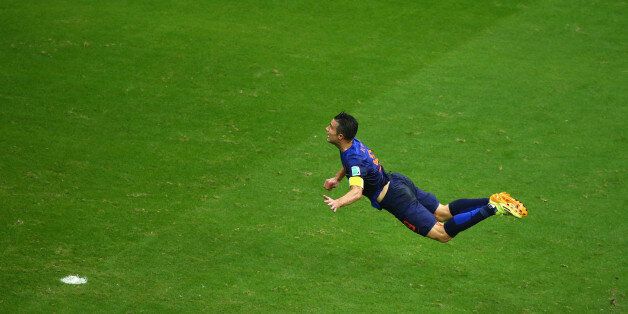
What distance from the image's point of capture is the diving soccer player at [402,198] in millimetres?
10867

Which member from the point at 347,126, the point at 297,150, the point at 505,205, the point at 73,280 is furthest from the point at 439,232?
the point at 73,280

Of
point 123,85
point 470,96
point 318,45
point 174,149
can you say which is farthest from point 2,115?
point 470,96

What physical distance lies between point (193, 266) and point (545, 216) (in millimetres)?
5373

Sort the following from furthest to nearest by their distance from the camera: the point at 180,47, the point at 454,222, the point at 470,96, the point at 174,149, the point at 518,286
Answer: the point at 180,47
the point at 470,96
the point at 174,149
the point at 518,286
the point at 454,222

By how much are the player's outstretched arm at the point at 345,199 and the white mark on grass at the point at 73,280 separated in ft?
11.8

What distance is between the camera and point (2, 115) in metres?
15.1

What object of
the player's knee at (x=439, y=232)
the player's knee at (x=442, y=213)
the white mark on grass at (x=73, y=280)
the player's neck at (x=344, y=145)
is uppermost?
the player's neck at (x=344, y=145)

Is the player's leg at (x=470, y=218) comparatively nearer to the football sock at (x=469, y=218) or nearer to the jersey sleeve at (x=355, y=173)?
the football sock at (x=469, y=218)

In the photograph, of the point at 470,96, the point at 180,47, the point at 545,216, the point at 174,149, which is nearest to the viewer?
the point at 545,216

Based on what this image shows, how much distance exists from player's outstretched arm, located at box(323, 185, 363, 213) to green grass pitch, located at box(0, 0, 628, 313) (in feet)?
5.50

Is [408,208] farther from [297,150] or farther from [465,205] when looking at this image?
[297,150]

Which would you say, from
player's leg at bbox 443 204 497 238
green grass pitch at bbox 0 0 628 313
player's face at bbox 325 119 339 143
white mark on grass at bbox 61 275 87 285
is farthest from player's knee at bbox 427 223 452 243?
white mark on grass at bbox 61 275 87 285

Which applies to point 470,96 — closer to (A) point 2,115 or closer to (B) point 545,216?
(B) point 545,216

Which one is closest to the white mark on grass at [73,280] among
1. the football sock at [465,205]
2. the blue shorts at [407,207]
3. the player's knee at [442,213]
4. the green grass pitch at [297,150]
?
the green grass pitch at [297,150]
